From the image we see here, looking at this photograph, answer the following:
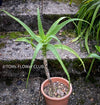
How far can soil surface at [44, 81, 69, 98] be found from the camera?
4.16 ft

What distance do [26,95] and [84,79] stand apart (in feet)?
1.81

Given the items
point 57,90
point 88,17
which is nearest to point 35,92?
point 57,90

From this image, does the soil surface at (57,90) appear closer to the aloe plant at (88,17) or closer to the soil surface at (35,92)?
the soil surface at (35,92)

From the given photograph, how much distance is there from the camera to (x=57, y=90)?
51.4 inches

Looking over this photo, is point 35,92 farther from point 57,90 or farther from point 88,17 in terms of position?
point 88,17

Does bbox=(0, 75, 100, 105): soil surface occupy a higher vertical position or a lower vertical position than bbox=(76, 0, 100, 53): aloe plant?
lower

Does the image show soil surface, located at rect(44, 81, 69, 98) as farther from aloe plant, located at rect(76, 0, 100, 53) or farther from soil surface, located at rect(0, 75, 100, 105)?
aloe plant, located at rect(76, 0, 100, 53)

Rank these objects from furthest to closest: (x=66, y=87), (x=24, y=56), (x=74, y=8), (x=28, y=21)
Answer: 1. (x=74, y=8)
2. (x=28, y=21)
3. (x=24, y=56)
4. (x=66, y=87)

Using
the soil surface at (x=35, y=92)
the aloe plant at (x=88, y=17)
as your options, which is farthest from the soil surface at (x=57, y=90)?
the aloe plant at (x=88, y=17)

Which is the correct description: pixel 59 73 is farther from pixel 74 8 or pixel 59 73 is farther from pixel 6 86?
pixel 74 8

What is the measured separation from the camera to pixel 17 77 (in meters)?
1.57

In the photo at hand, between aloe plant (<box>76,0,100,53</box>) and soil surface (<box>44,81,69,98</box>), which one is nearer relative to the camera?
soil surface (<box>44,81,69,98</box>)

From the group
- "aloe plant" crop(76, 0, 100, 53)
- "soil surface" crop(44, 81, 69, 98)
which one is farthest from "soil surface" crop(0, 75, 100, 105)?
"aloe plant" crop(76, 0, 100, 53)

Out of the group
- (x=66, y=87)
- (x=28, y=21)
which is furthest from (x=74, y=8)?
(x=66, y=87)
